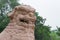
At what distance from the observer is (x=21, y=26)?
6637mm

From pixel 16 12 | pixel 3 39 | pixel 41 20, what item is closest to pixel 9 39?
pixel 3 39

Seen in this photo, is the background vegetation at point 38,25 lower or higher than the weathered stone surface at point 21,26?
higher

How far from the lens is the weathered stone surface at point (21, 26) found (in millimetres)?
6516

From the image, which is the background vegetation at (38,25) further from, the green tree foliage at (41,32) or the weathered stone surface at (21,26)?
the weathered stone surface at (21,26)

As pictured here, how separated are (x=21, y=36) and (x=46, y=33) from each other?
12.8 meters

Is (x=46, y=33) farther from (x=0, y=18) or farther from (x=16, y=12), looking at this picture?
(x=16, y=12)

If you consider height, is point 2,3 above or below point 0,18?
above

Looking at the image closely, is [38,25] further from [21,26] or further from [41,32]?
[21,26]

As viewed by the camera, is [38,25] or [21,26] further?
[38,25]

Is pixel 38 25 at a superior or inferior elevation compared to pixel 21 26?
superior

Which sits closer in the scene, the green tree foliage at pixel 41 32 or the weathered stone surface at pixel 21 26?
the weathered stone surface at pixel 21 26

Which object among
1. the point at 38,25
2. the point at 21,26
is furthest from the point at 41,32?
the point at 21,26

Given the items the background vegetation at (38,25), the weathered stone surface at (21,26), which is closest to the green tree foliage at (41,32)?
the background vegetation at (38,25)

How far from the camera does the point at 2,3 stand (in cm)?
2112
